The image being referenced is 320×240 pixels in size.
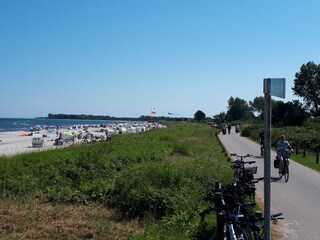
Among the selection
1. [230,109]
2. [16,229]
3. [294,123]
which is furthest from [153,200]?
[230,109]

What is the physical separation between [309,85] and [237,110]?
51194 mm

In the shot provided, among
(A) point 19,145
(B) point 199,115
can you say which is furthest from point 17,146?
(B) point 199,115

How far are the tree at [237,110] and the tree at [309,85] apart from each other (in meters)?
46.8

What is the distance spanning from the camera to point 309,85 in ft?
313

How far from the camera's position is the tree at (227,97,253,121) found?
145250mm

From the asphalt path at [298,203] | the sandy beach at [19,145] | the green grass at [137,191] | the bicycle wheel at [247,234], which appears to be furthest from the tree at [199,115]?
the bicycle wheel at [247,234]

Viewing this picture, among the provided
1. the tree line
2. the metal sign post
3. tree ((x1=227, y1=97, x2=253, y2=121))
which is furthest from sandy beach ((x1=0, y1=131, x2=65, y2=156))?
tree ((x1=227, y1=97, x2=253, y2=121))

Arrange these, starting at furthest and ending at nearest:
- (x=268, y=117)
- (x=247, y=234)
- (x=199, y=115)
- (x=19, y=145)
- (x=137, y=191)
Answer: (x=199, y=115) < (x=19, y=145) < (x=137, y=191) < (x=247, y=234) < (x=268, y=117)

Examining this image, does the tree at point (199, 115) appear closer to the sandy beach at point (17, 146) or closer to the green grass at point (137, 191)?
the sandy beach at point (17, 146)

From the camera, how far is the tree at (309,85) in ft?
308

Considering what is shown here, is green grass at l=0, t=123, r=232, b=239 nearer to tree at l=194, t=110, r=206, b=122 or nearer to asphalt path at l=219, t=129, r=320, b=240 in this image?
asphalt path at l=219, t=129, r=320, b=240

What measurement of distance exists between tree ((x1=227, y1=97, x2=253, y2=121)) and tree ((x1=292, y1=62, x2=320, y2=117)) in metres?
46.8

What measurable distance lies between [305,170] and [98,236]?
48.3ft

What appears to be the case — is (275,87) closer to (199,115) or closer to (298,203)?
(298,203)
